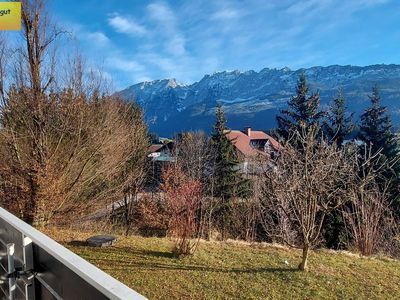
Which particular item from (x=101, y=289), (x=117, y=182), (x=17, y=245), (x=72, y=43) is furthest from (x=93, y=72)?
(x=101, y=289)

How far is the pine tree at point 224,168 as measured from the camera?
69.9 ft

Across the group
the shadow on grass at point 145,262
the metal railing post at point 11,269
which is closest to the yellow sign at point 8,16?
the metal railing post at point 11,269

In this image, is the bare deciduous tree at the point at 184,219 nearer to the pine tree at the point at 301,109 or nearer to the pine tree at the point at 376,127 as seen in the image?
the pine tree at the point at 301,109

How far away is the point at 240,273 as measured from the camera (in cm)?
499

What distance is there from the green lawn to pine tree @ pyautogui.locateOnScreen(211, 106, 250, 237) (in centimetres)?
1383

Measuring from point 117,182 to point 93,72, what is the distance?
5.20 meters

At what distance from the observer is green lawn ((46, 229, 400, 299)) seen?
4324mm

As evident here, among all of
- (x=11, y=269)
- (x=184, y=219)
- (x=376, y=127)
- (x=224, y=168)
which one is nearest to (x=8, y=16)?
(x=11, y=269)

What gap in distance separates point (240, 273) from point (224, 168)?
17003 mm

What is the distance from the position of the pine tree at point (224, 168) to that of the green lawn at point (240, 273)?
1383 centimetres

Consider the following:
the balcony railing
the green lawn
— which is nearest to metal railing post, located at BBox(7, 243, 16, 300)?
the balcony railing

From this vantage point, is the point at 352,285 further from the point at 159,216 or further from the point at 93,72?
the point at 159,216

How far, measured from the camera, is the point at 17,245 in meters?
1.46

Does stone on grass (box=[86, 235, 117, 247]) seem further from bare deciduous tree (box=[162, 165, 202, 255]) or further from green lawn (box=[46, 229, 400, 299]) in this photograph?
bare deciduous tree (box=[162, 165, 202, 255])
